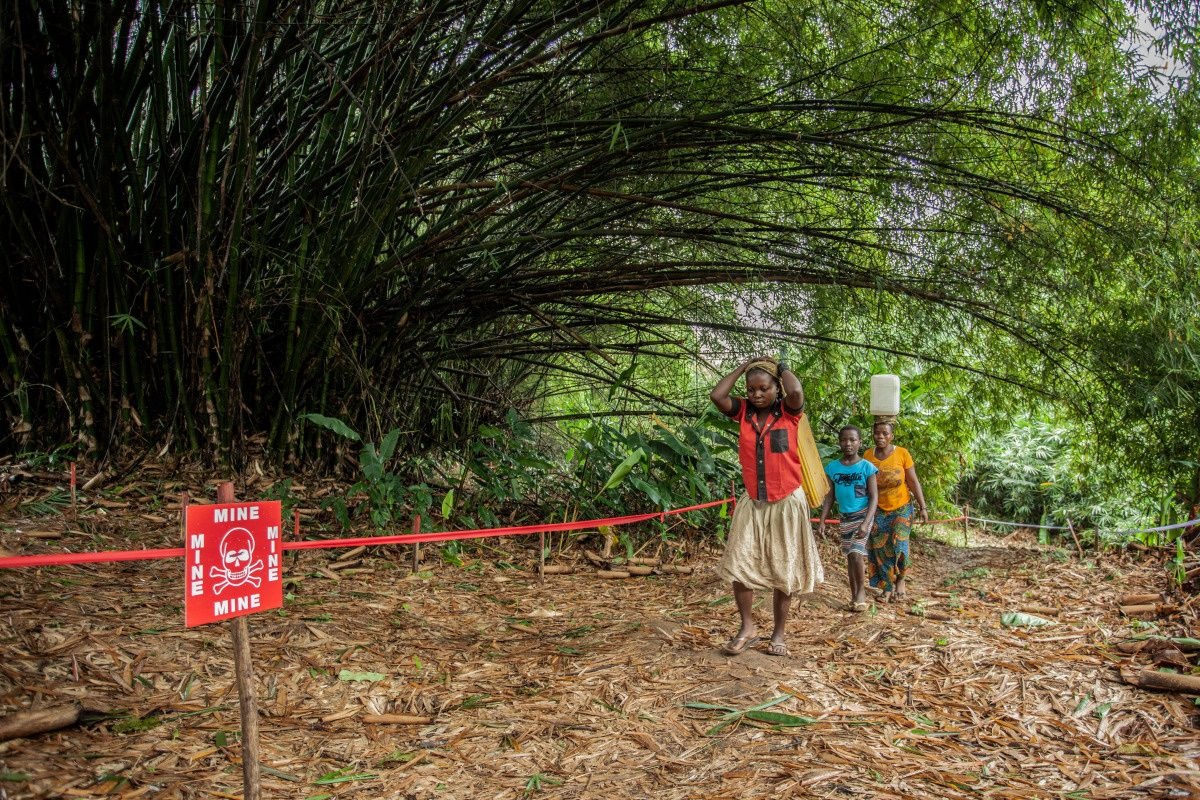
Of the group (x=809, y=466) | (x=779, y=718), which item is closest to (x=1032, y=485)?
(x=809, y=466)

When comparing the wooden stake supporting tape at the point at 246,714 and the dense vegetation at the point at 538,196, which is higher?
the dense vegetation at the point at 538,196

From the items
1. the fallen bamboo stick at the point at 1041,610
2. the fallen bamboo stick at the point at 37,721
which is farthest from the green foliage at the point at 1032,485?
the fallen bamboo stick at the point at 37,721

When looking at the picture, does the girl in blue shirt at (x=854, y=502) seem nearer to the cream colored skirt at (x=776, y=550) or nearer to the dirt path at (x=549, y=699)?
the dirt path at (x=549, y=699)

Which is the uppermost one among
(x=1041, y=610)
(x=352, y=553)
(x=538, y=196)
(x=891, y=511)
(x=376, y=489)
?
(x=538, y=196)

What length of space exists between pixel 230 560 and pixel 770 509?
1.88 m

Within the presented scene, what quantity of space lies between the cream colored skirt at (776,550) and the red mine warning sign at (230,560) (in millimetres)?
1639

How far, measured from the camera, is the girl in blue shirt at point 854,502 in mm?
3699

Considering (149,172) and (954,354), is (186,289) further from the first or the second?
(954,354)

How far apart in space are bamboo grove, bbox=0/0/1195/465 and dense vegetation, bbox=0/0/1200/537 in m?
0.02

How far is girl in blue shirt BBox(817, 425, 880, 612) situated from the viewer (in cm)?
370

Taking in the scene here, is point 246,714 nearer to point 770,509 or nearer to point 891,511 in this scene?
point 770,509

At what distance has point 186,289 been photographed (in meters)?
3.45

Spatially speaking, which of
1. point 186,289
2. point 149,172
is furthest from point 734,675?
point 149,172

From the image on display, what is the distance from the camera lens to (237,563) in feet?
5.65
